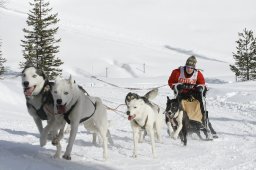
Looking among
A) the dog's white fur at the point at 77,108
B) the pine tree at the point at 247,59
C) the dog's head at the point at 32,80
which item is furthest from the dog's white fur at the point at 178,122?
the pine tree at the point at 247,59

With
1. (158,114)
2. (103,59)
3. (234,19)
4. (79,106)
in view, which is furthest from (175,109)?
(234,19)

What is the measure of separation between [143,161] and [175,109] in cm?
229

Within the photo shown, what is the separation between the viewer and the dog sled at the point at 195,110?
919 centimetres

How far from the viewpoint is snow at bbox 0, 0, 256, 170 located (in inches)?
268

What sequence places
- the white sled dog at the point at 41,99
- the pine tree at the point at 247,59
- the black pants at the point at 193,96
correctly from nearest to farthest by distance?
the white sled dog at the point at 41,99, the black pants at the point at 193,96, the pine tree at the point at 247,59

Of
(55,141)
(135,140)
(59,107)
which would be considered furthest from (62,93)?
(135,140)

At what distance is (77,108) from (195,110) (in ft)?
12.6

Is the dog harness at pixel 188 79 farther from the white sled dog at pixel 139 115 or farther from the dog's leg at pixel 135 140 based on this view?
the dog's leg at pixel 135 140

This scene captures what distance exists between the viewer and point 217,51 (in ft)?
231

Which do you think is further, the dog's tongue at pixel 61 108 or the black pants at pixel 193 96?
→ the black pants at pixel 193 96

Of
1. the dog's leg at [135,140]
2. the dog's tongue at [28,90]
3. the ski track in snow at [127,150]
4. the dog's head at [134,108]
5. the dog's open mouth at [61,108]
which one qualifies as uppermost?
the dog's tongue at [28,90]

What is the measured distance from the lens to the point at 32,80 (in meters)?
5.71

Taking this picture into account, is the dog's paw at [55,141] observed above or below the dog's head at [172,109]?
below

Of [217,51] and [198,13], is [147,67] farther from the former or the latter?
[198,13]
